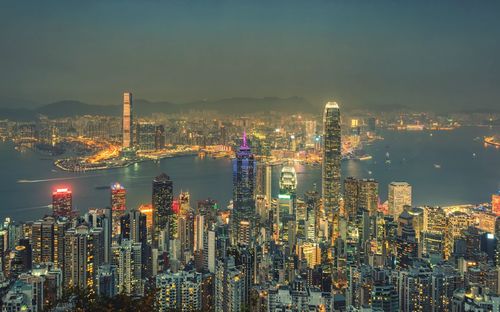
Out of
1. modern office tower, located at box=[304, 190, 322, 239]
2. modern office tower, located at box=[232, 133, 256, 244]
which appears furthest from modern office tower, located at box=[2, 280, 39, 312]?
modern office tower, located at box=[304, 190, 322, 239]

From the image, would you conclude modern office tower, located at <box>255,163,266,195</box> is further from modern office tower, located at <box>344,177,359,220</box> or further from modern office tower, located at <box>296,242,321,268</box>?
modern office tower, located at <box>296,242,321,268</box>

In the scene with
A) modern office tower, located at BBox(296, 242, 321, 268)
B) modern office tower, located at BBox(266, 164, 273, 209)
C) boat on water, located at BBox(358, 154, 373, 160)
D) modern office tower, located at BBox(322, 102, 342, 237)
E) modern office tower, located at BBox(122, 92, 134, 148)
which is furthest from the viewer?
boat on water, located at BBox(358, 154, 373, 160)

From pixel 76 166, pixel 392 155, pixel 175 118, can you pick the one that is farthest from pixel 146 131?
pixel 392 155

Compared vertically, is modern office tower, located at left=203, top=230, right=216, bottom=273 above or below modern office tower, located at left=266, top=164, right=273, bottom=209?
below

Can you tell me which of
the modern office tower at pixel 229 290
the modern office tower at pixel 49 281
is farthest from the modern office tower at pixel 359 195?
the modern office tower at pixel 49 281

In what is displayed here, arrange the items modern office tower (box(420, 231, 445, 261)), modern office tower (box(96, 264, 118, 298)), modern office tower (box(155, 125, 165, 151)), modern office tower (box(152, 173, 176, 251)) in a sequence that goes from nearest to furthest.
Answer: modern office tower (box(96, 264, 118, 298)), modern office tower (box(420, 231, 445, 261)), modern office tower (box(152, 173, 176, 251)), modern office tower (box(155, 125, 165, 151))

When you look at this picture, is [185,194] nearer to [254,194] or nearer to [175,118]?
[254,194]

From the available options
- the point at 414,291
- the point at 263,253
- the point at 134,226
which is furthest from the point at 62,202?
the point at 414,291
